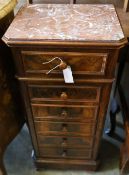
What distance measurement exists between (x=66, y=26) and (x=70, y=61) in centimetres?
13

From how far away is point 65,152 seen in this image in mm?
1193

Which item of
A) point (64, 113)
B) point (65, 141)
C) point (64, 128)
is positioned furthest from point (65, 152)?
point (64, 113)

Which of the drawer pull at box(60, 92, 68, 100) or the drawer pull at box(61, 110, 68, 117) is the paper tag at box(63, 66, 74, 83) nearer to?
the drawer pull at box(60, 92, 68, 100)

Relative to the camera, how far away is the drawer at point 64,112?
36.9 inches

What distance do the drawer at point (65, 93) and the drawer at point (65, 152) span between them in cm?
38

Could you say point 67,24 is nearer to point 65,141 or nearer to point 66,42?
point 66,42

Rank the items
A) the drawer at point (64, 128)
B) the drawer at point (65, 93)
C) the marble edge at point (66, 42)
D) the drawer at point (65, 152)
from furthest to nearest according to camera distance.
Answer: the drawer at point (65, 152), the drawer at point (64, 128), the drawer at point (65, 93), the marble edge at point (66, 42)

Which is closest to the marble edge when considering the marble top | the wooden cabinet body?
the wooden cabinet body

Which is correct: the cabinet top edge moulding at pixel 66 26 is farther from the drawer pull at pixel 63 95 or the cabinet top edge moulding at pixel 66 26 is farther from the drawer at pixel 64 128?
the drawer at pixel 64 128

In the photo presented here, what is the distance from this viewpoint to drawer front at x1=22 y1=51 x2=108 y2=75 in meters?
0.75

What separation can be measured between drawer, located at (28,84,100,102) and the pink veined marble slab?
207mm

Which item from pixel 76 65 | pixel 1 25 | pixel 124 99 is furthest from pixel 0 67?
pixel 124 99

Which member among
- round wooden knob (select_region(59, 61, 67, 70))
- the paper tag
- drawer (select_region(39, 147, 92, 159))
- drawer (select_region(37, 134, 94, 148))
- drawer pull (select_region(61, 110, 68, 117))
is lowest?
drawer (select_region(39, 147, 92, 159))

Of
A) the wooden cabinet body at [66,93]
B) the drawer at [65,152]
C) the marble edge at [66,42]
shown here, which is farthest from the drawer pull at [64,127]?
the marble edge at [66,42]
